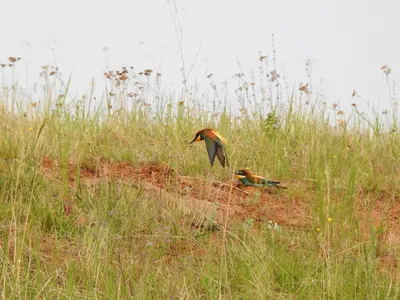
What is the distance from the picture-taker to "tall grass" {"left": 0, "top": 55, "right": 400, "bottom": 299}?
320 centimetres

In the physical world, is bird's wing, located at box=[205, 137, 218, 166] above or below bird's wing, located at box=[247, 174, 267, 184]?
above

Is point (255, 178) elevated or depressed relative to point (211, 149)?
depressed

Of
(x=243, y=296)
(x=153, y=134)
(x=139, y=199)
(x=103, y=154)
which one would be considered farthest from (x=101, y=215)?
(x=153, y=134)

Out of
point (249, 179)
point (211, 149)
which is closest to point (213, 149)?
point (211, 149)

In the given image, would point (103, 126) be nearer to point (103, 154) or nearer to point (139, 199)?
point (103, 154)

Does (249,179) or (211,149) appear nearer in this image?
(211,149)

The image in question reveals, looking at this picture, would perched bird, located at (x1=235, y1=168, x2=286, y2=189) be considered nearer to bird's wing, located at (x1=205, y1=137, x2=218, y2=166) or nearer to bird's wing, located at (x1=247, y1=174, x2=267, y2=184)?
bird's wing, located at (x1=247, y1=174, x2=267, y2=184)

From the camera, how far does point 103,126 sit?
712 centimetres

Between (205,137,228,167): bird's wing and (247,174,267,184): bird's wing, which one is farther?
(247,174,267,184): bird's wing

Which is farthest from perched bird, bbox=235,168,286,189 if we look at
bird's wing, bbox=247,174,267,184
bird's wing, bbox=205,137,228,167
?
bird's wing, bbox=205,137,228,167

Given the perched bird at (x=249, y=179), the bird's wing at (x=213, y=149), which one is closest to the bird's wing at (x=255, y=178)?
the perched bird at (x=249, y=179)

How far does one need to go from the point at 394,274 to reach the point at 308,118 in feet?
12.6

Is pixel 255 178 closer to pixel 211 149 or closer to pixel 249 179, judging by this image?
pixel 249 179

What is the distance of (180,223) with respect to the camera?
4320 mm
